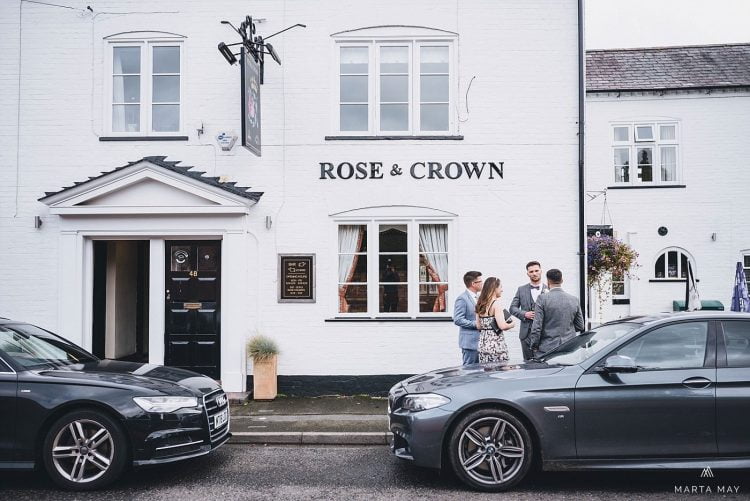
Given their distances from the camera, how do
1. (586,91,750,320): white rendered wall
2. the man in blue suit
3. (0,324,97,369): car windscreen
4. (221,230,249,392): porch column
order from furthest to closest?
(586,91,750,320): white rendered wall → (221,230,249,392): porch column → the man in blue suit → (0,324,97,369): car windscreen

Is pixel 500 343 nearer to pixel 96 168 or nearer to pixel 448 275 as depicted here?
pixel 448 275

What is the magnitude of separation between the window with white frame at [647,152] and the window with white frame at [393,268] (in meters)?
10.7

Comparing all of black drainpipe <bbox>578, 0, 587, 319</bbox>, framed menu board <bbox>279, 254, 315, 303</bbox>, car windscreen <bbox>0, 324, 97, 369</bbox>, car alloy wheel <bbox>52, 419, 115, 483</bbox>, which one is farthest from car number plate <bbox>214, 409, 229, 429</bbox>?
black drainpipe <bbox>578, 0, 587, 319</bbox>

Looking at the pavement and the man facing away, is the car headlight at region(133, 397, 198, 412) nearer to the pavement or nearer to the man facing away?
the pavement

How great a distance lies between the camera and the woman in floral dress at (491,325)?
713cm

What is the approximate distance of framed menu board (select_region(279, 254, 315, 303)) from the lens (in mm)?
9297

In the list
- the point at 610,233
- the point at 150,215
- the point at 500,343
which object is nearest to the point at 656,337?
the point at 500,343

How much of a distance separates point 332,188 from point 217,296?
248 centimetres

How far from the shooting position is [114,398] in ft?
17.4

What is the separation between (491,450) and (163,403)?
2950mm

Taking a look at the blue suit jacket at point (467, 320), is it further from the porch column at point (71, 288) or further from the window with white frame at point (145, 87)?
the porch column at point (71, 288)

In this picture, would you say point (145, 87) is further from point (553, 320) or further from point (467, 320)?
point (553, 320)

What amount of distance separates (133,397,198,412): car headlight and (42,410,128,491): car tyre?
0.89ft
